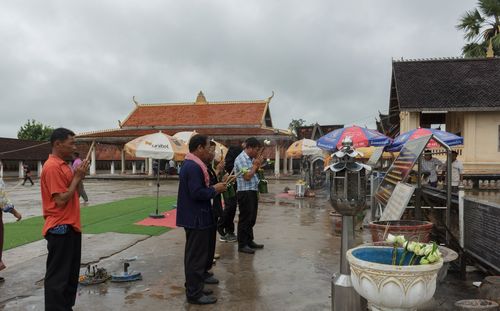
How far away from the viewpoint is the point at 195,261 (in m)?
4.28

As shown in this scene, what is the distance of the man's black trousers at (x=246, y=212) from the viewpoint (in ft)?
20.9

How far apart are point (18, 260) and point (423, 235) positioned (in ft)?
18.9

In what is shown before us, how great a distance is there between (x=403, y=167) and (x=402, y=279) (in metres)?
3.24

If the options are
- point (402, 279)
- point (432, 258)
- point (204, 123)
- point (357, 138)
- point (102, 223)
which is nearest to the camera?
point (402, 279)

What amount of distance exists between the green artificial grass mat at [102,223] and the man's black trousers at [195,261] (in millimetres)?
4044

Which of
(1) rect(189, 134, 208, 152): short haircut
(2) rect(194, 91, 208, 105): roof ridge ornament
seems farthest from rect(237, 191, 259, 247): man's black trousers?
(2) rect(194, 91, 208, 105): roof ridge ornament

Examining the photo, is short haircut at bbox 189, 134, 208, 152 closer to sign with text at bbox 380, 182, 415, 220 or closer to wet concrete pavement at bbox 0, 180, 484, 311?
wet concrete pavement at bbox 0, 180, 484, 311

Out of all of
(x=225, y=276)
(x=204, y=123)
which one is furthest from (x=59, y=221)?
(x=204, y=123)

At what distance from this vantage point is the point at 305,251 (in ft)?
21.9

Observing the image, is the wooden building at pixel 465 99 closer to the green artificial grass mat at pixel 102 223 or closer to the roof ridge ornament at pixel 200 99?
the green artificial grass mat at pixel 102 223

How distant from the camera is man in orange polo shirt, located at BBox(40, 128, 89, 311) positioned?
11.5ft

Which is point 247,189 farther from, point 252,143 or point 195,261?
point 195,261

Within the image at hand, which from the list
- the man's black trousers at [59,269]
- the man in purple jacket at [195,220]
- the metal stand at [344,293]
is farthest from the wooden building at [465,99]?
the man's black trousers at [59,269]

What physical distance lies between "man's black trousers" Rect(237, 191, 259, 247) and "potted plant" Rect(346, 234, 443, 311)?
3.58 metres
